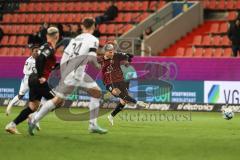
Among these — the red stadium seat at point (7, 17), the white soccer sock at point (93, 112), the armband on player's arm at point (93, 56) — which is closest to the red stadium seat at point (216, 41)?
the red stadium seat at point (7, 17)

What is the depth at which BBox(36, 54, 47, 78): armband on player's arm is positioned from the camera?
12.6 metres

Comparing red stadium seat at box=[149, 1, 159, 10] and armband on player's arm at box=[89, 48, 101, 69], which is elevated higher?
red stadium seat at box=[149, 1, 159, 10]

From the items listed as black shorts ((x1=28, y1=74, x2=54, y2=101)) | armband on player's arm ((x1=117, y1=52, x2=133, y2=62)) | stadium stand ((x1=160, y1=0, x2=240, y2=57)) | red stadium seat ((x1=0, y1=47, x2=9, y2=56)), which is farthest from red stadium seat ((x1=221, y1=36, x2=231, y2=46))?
black shorts ((x1=28, y1=74, x2=54, y2=101))

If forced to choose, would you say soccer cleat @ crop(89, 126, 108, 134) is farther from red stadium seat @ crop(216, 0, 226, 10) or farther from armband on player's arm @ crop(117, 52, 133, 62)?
red stadium seat @ crop(216, 0, 226, 10)

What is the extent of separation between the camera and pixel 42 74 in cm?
1264

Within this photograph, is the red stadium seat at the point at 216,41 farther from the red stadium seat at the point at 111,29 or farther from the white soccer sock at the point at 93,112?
the white soccer sock at the point at 93,112

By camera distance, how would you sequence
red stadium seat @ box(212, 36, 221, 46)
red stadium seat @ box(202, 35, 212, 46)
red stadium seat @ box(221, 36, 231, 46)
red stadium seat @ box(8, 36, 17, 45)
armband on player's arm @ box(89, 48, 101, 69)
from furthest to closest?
red stadium seat @ box(8, 36, 17, 45) < red stadium seat @ box(202, 35, 212, 46) < red stadium seat @ box(212, 36, 221, 46) < red stadium seat @ box(221, 36, 231, 46) < armband on player's arm @ box(89, 48, 101, 69)

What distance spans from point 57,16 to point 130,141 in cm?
2057

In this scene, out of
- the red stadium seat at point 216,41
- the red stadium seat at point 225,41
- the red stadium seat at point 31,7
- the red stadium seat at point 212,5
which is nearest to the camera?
the red stadium seat at point 225,41

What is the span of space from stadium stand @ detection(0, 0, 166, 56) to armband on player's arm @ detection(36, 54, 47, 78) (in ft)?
51.5

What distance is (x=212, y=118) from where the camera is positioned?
18422 millimetres

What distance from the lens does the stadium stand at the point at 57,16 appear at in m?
29.6

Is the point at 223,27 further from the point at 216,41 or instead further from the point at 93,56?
the point at 93,56

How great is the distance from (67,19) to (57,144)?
67.2ft
